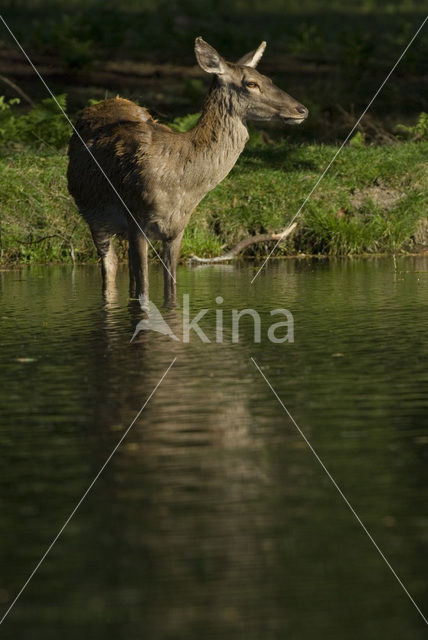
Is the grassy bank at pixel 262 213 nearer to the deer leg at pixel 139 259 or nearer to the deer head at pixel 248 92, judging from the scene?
the deer leg at pixel 139 259

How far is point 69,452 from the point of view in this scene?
741 cm

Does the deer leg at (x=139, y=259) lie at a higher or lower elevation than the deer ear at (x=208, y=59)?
lower

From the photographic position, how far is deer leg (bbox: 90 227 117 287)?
16.2 m

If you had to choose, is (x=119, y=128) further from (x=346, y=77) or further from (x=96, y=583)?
(x=346, y=77)

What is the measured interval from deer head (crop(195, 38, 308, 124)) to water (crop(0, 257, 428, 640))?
2754mm

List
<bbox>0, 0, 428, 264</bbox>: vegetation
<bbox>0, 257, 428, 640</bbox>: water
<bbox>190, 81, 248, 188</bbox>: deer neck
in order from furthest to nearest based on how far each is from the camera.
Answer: <bbox>0, 0, 428, 264</bbox>: vegetation < <bbox>190, 81, 248, 188</bbox>: deer neck < <bbox>0, 257, 428, 640</bbox>: water

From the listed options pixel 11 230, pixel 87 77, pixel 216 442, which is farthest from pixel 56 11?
pixel 216 442

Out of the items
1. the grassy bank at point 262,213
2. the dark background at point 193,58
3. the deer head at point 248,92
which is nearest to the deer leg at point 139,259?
the deer head at point 248,92

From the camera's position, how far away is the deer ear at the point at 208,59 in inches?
558

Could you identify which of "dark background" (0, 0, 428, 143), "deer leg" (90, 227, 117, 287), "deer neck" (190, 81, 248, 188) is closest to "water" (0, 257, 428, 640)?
"deer neck" (190, 81, 248, 188)

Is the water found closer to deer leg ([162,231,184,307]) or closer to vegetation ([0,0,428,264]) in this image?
deer leg ([162,231,184,307])

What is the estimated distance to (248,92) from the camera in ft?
47.1

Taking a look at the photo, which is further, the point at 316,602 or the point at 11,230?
the point at 11,230

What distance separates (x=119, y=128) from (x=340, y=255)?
640 centimetres
